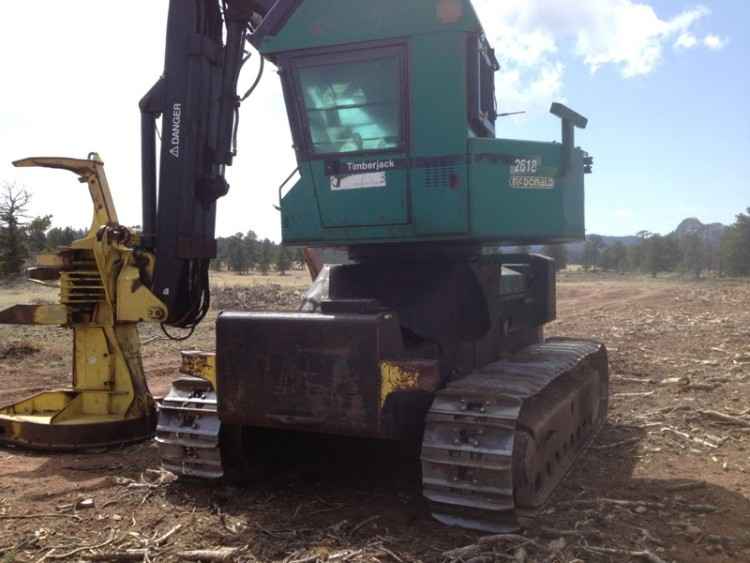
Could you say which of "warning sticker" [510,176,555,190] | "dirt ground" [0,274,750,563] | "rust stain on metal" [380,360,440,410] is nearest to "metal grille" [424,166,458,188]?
"warning sticker" [510,176,555,190]

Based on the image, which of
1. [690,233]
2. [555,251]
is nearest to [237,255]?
[555,251]

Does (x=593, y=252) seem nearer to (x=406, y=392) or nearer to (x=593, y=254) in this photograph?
(x=593, y=254)

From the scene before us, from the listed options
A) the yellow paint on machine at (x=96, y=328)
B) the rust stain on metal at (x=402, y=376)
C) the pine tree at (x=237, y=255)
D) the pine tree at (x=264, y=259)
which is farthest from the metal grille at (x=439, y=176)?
the pine tree at (x=264, y=259)

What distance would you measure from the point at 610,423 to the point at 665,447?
106cm

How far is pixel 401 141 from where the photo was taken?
197 inches

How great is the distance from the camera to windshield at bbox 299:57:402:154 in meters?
5.02

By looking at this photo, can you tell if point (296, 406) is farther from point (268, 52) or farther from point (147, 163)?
point (147, 163)

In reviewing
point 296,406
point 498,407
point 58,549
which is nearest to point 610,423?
point 498,407

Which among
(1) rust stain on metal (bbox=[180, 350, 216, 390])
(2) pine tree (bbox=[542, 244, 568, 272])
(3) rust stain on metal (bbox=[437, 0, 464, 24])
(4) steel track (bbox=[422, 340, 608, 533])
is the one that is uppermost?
(3) rust stain on metal (bbox=[437, 0, 464, 24])

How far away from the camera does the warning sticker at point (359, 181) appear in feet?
16.5

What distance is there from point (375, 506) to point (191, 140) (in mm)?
3434

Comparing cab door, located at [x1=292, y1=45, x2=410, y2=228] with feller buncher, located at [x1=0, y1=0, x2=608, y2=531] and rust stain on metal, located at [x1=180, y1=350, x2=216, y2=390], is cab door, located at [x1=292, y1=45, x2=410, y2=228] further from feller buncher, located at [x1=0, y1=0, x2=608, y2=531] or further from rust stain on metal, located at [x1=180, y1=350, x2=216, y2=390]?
rust stain on metal, located at [x1=180, y1=350, x2=216, y2=390]

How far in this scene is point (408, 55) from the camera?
16.2 ft

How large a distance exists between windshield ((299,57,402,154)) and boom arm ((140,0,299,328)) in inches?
50.5
